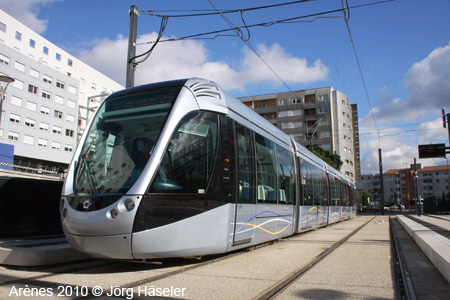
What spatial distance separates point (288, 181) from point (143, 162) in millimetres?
5276

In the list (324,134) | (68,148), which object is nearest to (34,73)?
(68,148)

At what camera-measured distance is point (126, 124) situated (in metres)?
6.13

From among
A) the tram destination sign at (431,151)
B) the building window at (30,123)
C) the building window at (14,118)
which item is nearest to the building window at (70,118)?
the building window at (30,123)

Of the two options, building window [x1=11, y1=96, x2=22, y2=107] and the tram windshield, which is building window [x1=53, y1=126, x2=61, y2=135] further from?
the tram windshield

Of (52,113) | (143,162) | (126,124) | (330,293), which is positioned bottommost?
(330,293)

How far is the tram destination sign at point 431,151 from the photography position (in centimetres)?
2650

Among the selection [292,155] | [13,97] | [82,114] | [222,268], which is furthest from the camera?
[82,114]

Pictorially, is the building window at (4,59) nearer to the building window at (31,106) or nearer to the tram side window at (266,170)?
the building window at (31,106)

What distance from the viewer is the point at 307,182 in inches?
480

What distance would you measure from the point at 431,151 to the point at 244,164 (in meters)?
24.1

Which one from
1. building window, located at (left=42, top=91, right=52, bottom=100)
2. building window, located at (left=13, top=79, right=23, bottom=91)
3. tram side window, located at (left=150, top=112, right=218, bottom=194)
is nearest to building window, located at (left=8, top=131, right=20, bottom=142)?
building window, located at (left=13, top=79, right=23, bottom=91)

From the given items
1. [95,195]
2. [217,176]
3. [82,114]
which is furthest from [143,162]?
[82,114]

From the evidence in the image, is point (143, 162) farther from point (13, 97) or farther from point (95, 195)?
point (13, 97)

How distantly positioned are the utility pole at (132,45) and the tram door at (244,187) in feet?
14.4
